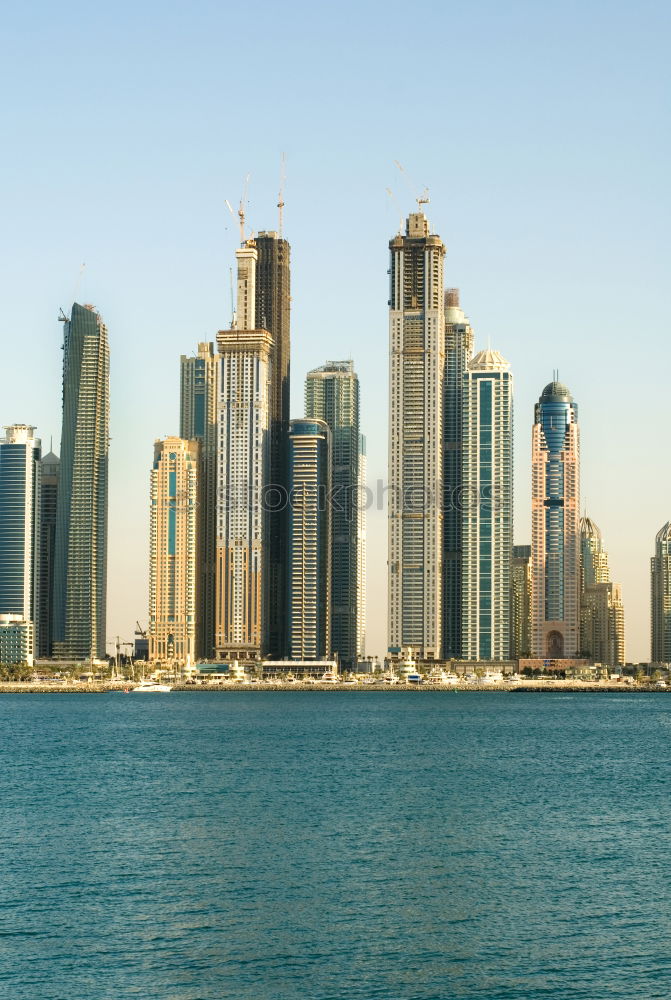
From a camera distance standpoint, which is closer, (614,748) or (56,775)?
(56,775)

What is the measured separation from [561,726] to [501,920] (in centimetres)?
12379

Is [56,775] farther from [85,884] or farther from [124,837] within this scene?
[85,884]

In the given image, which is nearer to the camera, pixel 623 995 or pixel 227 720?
pixel 623 995

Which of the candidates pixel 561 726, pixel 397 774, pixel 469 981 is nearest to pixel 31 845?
pixel 469 981

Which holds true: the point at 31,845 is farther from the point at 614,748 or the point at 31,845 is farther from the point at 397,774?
the point at 614,748

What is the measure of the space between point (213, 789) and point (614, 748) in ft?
178

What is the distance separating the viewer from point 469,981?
45.9 meters

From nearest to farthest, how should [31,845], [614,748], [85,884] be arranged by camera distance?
[85,884]
[31,845]
[614,748]

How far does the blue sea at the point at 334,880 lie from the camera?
152 ft

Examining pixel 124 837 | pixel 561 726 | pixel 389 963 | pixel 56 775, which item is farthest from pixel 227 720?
pixel 389 963

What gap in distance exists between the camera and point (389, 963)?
157 ft

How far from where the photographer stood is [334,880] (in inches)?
2391

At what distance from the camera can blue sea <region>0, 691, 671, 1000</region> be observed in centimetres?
4644

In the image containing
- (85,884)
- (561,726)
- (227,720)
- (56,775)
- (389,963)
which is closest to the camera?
(389,963)
